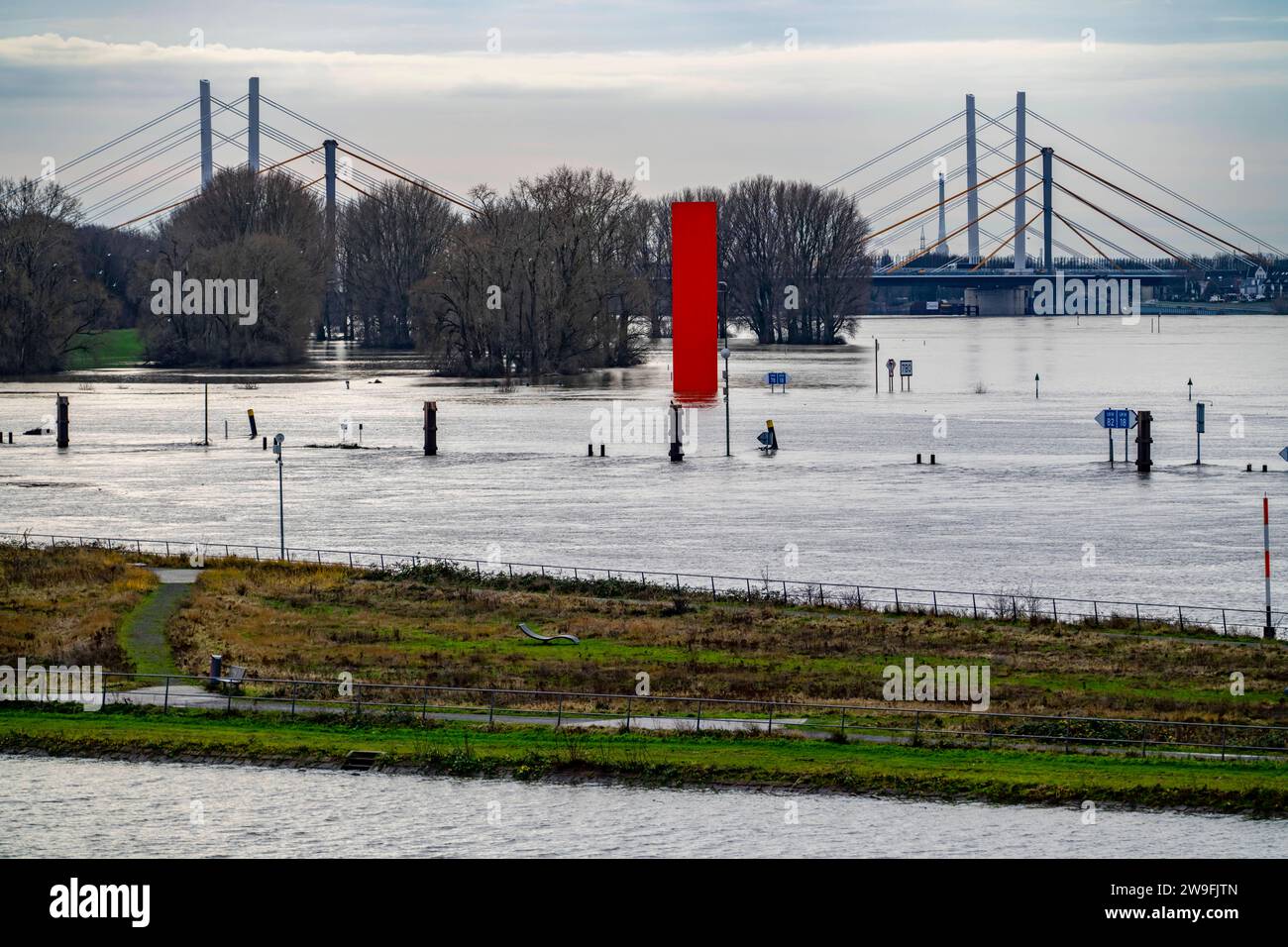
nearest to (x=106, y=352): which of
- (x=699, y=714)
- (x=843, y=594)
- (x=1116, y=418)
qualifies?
(x=1116, y=418)

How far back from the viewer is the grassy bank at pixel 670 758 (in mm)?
28125

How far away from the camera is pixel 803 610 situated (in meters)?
41.8

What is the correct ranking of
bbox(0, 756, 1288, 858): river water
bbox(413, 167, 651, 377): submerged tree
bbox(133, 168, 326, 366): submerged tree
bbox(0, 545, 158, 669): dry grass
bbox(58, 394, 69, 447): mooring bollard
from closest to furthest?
bbox(0, 756, 1288, 858): river water → bbox(0, 545, 158, 669): dry grass → bbox(58, 394, 69, 447): mooring bollard → bbox(413, 167, 651, 377): submerged tree → bbox(133, 168, 326, 366): submerged tree

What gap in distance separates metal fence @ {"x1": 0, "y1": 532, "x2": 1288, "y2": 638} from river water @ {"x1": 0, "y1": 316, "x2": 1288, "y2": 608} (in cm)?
164

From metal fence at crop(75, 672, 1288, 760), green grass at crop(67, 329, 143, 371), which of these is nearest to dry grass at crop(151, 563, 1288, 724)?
metal fence at crop(75, 672, 1288, 760)

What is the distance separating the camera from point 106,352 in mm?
176000

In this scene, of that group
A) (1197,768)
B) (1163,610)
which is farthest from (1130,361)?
(1197,768)

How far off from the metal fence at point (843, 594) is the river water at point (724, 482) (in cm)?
164

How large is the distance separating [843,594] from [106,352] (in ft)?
474

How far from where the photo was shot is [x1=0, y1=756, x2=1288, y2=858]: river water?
26.7m

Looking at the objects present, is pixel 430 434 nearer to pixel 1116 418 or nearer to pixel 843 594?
pixel 1116 418

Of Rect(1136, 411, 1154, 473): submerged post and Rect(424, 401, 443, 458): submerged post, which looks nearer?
Rect(1136, 411, 1154, 473): submerged post

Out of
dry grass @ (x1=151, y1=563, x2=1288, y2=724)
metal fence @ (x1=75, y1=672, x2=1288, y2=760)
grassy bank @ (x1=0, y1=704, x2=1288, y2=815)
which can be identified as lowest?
grassy bank @ (x1=0, y1=704, x2=1288, y2=815)

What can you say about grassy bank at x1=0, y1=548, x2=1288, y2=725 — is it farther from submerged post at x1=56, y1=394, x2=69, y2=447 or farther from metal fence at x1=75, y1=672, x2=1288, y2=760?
submerged post at x1=56, y1=394, x2=69, y2=447
